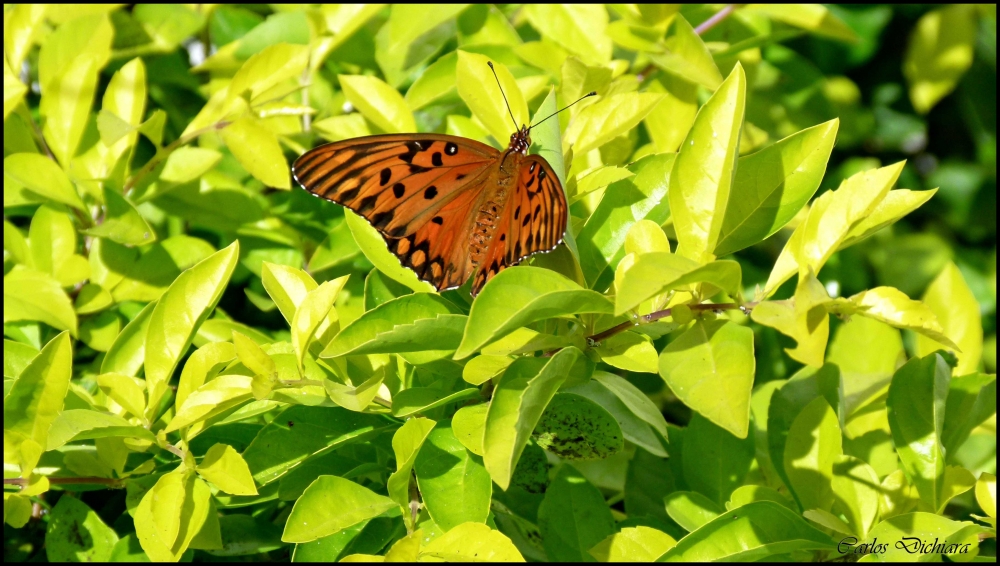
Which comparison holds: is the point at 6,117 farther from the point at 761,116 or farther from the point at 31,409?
the point at 761,116

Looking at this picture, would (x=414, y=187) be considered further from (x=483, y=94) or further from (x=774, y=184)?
(x=774, y=184)

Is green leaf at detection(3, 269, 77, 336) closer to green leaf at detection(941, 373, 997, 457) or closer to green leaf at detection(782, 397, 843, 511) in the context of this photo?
green leaf at detection(782, 397, 843, 511)

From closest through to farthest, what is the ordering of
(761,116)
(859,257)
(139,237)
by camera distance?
(139,237), (761,116), (859,257)

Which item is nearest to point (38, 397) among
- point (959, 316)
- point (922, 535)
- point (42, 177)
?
point (42, 177)

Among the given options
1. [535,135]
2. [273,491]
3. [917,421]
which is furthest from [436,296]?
[917,421]

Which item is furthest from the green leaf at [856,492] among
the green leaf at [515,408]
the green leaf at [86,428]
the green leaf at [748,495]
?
the green leaf at [86,428]

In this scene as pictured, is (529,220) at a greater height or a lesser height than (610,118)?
lesser
